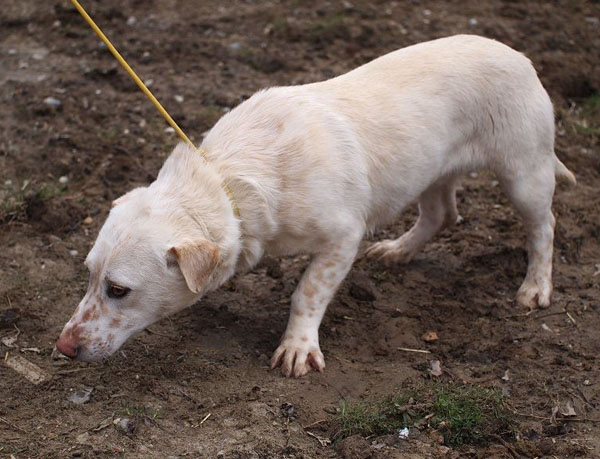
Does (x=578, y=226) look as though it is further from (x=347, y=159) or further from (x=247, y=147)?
(x=247, y=147)

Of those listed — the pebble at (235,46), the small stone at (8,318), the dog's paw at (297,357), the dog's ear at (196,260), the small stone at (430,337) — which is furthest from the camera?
the pebble at (235,46)

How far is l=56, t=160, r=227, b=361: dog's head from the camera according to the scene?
392 centimetres

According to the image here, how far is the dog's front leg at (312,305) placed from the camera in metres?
4.61

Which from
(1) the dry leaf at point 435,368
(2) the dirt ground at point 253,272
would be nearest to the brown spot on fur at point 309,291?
(2) the dirt ground at point 253,272

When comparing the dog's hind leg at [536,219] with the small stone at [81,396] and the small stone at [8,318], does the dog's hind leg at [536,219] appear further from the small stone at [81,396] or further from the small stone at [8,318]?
the small stone at [8,318]

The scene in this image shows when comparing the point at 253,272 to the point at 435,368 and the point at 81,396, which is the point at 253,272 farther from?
the point at 81,396

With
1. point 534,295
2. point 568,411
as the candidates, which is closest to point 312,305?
point 568,411

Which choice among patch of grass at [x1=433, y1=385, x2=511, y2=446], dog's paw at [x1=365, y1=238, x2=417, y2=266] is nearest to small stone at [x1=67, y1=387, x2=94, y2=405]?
patch of grass at [x1=433, y1=385, x2=511, y2=446]

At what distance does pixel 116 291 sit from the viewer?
4.02m

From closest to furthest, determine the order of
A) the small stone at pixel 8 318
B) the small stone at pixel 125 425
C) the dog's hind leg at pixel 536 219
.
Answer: the small stone at pixel 125 425
the small stone at pixel 8 318
the dog's hind leg at pixel 536 219

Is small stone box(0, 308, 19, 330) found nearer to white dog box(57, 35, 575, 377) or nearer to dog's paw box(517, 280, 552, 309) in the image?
white dog box(57, 35, 575, 377)

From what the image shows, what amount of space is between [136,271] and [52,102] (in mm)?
3788

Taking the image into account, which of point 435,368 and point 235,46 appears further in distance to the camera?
point 235,46

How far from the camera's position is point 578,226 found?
19.9ft
